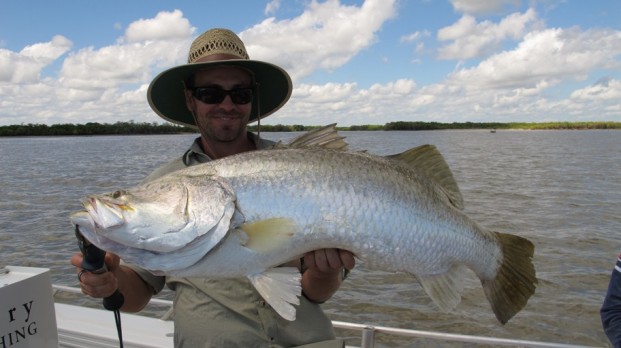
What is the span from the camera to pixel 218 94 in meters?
3.24

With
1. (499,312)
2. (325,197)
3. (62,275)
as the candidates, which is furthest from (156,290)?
(62,275)

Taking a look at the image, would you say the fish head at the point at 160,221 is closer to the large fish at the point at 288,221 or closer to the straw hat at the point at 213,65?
the large fish at the point at 288,221

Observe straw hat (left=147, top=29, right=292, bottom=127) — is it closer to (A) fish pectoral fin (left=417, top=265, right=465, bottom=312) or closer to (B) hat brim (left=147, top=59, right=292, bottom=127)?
(B) hat brim (left=147, top=59, right=292, bottom=127)

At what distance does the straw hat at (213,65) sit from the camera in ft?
10.7

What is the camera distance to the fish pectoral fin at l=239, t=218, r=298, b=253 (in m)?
2.29

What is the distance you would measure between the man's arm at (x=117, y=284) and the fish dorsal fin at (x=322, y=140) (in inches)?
45.2

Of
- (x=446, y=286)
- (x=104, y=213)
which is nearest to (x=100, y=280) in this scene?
(x=104, y=213)

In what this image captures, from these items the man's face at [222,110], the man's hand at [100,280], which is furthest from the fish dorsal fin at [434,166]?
the man's hand at [100,280]

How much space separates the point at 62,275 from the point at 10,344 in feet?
26.0

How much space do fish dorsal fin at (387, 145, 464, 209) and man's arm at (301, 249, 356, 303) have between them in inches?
25.3

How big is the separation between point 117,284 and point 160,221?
33.7 inches

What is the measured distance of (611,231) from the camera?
13836mm

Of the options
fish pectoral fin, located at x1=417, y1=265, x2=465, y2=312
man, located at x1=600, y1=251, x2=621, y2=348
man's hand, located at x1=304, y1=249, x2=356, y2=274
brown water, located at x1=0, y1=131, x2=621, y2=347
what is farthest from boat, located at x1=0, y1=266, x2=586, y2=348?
brown water, located at x1=0, y1=131, x2=621, y2=347

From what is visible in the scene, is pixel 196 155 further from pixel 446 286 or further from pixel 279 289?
pixel 446 286
